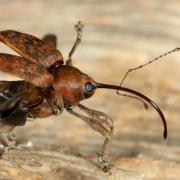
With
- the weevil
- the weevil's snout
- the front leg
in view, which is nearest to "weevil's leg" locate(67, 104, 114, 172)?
the weevil

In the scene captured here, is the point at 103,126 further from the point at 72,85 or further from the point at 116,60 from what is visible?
the point at 116,60

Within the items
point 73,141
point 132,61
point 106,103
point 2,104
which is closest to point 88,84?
point 2,104

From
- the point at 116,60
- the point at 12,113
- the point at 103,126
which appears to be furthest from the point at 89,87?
the point at 116,60

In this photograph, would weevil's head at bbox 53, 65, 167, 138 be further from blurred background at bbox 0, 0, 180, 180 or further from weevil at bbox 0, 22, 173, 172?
blurred background at bbox 0, 0, 180, 180

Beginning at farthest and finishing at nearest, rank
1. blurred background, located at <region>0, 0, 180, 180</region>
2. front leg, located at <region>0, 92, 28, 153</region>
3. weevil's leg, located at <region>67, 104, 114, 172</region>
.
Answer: blurred background, located at <region>0, 0, 180, 180</region>
weevil's leg, located at <region>67, 104, 114, 172</region>
front leg, located at <region>0, 92, 28, 153</region>

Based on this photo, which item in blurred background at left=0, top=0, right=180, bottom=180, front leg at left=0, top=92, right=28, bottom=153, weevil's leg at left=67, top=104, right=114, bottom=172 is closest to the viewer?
front leg at left=0, top=92, right=28, bottom=153

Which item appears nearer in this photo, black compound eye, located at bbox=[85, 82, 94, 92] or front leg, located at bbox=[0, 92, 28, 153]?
front leg, located at bbox=[0, 92, 28, 153]

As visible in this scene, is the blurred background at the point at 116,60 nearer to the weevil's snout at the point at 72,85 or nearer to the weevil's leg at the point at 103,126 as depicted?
the weevil's leg at the point at 103,126

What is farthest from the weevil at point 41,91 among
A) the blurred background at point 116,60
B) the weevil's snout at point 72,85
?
the blurred background at point 116,60
